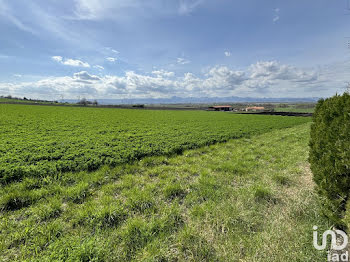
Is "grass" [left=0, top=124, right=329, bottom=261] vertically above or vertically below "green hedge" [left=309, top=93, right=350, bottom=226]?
below

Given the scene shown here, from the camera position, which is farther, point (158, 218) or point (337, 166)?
point (158, 218)

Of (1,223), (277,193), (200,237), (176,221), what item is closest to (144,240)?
(176,221)

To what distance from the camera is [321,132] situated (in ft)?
14.9

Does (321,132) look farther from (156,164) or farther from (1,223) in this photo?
(1,223)

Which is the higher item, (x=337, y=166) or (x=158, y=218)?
(x=337, y=166)

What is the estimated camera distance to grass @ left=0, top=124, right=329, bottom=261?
112 inches

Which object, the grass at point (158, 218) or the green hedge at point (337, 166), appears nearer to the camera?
the grass at point (158, 218)

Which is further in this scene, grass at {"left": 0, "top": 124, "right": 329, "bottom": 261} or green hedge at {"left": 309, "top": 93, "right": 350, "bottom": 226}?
green hedge at {"left": 309, "top": 93, "right": 350, "bottom": 226}

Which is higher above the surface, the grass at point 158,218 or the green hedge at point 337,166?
the green hedge at point 337,166

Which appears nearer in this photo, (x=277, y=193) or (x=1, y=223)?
(x=1, y=223)

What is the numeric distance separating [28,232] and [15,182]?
11.1 feet

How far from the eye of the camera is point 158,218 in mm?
3854

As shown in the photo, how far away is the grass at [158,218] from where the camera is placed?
2842mm

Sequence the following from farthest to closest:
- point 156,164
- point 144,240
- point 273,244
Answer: point 156,164 → point 144,240 → point 273,244
